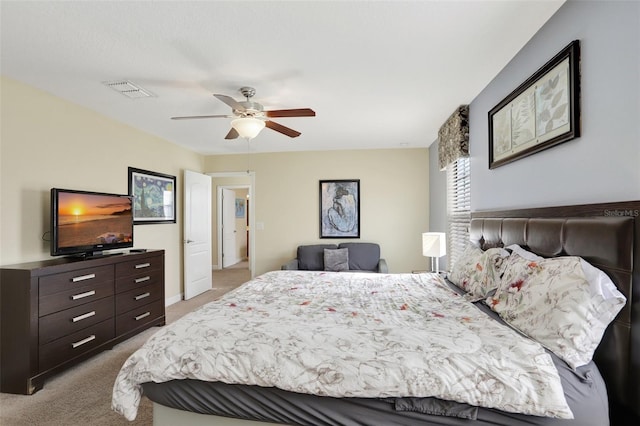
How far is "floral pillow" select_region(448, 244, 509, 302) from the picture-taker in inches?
77.2

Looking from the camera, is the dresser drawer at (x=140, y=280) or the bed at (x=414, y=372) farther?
the dresser drawer at (x=140, y=280)

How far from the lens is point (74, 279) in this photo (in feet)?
8.59

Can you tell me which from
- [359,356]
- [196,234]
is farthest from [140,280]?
[359,356]

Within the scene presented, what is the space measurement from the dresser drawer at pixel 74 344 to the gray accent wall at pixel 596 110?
3766 mm

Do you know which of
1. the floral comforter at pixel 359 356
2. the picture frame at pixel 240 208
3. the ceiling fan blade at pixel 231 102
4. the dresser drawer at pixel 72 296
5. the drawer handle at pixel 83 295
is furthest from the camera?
the picture frame at pixel 240 208

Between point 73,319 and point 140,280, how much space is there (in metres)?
0.82

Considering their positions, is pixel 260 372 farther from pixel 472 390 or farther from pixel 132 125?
pixel 132 125

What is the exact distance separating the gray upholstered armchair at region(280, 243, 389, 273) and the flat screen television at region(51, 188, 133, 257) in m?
2.13

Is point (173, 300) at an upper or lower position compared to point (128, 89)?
lower

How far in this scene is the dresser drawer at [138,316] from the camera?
312cm

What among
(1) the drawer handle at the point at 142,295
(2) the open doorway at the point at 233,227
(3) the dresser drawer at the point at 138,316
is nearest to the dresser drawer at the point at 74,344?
(3) the dresser drawer at the point at 138,316

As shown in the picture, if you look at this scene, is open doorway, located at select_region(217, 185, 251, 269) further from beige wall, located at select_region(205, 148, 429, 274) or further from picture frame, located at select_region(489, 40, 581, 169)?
picture frame, located at select_region(489, 40, 581, 169)

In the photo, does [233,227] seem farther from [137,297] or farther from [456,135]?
[456,135]

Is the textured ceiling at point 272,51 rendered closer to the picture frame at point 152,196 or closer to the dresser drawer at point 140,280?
the picture frame at point 152,196
